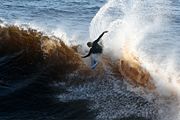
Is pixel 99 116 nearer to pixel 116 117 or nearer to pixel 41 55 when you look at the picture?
pixel 116 117

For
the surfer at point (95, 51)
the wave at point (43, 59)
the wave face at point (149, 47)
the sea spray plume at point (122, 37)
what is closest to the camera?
the surfer at point (95, 51)

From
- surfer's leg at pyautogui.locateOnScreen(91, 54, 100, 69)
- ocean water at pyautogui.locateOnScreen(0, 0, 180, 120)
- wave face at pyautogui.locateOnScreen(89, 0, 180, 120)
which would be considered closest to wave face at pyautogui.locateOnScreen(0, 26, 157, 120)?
ocean water at pyautogui.locateOnScreen(0, 0, 180, 120)

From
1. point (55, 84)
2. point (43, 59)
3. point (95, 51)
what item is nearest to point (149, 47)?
point (43, 59)

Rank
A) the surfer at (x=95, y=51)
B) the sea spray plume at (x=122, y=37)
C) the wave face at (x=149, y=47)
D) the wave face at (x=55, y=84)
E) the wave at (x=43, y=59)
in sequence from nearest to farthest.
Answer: the wave face at (x=55, y=84) → the surfer at (x=95, y=51) → the wave face at (x=149, y=47) → the wave at (x=43, y=59) → the sea spray plume at (x=122, y=37)

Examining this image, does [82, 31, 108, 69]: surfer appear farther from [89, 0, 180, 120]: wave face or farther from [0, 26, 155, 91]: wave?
[89, 0, 180, 120]: wave face

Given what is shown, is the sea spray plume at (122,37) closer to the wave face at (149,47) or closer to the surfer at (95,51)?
the wave face at (149,47)

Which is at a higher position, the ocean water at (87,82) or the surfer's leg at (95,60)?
the surfer's leg at (95,60)

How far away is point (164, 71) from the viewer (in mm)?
15852

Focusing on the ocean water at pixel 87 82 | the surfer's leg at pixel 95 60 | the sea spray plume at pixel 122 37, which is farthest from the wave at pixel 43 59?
the surfer's leg at pixel 95 60

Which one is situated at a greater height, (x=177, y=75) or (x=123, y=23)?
(x=123, y=23)

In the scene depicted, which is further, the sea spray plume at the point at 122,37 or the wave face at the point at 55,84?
the sea spray plume at the point at 122,37

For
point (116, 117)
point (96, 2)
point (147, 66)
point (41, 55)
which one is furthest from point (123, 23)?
point (96, 2)

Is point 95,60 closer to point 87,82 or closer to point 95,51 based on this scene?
point 95,51

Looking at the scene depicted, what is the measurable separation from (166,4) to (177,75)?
1537 cm
